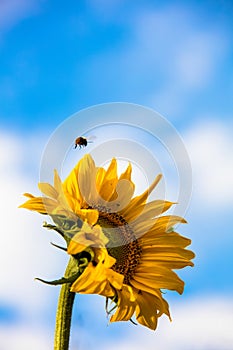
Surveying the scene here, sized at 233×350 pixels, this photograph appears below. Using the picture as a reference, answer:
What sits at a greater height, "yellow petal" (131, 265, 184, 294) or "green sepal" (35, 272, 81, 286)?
"yellow petal" (131, 265, 184, 294)

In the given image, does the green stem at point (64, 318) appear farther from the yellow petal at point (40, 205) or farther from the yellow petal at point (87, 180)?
the yellow petal at point (87, 180)

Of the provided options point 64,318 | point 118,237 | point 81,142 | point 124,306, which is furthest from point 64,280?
point 81,142

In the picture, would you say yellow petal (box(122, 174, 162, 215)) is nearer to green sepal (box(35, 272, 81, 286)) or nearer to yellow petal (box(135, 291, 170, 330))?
yellow petal (box(135, 291, 170, 330))

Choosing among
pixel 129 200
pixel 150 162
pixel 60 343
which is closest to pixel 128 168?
pixel 129 200

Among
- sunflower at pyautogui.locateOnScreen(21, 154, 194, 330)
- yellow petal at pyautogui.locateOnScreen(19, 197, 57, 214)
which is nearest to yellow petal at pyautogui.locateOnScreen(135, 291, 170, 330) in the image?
sunflower at pyautogui.locateOnScreen(21, 154, 194, 330)

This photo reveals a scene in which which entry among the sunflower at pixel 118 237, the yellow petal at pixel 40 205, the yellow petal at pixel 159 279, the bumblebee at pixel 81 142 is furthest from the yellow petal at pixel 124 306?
the bumblebee at pixel 81 142

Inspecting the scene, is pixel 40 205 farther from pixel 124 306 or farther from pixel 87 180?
pixel 124 306

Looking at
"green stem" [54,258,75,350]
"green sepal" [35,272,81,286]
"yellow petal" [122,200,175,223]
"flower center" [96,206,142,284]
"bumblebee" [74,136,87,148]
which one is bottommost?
"green stem" [54,258,75,350]
